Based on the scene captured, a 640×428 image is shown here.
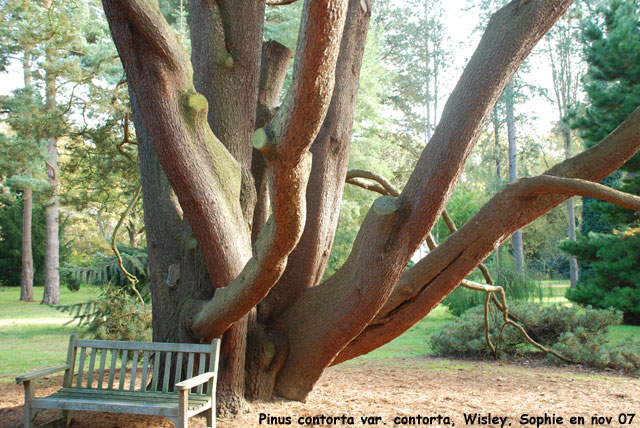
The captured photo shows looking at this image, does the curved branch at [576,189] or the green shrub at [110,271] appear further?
the green shrub at [110,271]

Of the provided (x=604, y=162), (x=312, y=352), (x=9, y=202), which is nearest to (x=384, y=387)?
(x=312, y=352)

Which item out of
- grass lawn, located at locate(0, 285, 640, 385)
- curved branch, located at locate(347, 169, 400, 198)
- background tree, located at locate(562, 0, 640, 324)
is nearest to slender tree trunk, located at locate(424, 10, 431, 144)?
grass lawn, located at locate(0, 285, 640, 385)

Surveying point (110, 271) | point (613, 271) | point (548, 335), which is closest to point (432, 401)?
point (548, 335)

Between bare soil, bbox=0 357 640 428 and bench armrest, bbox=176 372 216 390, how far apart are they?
53 centimetres

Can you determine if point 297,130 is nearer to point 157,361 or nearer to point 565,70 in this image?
point 157,361

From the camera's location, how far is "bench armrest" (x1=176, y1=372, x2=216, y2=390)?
340 cm

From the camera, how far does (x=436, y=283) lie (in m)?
4.16

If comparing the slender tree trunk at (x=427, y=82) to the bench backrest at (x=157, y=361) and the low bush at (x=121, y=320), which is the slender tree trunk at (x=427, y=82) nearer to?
the low bush at (x=121, y=320)

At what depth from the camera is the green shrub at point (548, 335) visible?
24.0 feet

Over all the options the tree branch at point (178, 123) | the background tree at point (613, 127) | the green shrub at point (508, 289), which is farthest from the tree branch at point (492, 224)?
the green shrub at point (508, 289)

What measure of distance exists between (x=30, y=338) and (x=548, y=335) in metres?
10.6

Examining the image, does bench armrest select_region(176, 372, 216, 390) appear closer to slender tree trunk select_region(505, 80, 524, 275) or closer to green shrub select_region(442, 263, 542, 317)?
green shrub select_region(442, 263, 542, 317)

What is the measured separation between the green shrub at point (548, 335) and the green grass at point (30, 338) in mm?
6541

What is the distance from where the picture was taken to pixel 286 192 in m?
2.83
